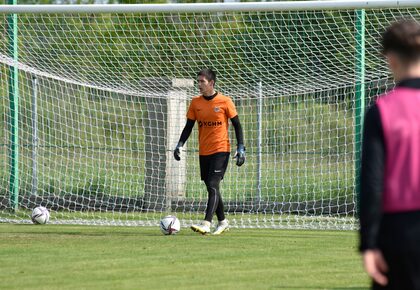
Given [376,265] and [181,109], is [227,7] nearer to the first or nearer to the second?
[181,109]

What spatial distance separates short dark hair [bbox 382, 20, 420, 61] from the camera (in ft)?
13.1

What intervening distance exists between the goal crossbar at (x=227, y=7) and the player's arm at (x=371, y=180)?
806 cm

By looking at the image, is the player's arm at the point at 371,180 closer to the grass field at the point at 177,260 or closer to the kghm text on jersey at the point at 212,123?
the grass field at the point at 177,260

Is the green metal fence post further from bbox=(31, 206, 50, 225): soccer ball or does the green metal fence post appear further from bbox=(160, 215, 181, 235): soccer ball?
bbox=(31, 206, 50, 225): soccer ball

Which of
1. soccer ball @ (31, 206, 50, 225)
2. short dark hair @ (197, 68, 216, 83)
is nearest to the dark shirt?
short dark hair @ (197, 68, 216, 83)

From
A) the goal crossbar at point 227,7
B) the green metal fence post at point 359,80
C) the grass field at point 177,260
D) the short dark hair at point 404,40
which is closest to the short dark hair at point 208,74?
the goal crossbar at point 227,7

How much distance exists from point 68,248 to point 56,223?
356 centimetres

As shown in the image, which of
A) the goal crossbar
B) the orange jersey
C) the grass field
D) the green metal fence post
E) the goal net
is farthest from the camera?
the goal net

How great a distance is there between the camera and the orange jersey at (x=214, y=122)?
40.0 ft

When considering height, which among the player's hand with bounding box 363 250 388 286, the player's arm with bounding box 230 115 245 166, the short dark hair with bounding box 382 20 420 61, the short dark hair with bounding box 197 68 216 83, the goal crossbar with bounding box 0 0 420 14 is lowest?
the player's hand with bounding box 363 250 388 286

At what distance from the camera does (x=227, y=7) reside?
12.4m

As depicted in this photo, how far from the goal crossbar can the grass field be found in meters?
2.81

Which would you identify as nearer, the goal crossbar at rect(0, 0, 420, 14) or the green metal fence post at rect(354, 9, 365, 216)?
the goal crossbar at rect(0, 0, 420, 14)

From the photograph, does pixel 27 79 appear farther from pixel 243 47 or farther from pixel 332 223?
pixel 332 223
